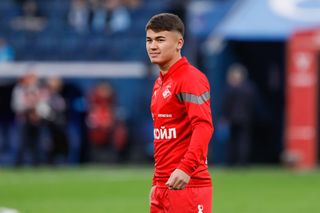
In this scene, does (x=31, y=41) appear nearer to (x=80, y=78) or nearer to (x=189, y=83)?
(x=80, y=78)

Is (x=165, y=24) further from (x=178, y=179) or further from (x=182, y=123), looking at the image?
(x=178, y=179)

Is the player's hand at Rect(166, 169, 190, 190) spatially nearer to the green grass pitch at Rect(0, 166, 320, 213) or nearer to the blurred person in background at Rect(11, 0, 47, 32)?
the green grass pitch at Rect(0, 166, 320, 213)

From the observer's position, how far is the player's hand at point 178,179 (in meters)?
6.92

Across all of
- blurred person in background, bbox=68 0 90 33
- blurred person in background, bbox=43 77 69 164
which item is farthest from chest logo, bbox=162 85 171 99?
blurred person in background, bbox=68 0 90 33

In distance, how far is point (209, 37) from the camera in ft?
77.0

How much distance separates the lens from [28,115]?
902 inches

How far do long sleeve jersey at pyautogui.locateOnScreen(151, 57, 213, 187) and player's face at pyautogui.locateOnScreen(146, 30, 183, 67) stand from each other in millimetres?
98

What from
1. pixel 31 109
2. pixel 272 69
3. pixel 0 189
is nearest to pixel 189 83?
pixel 0 189

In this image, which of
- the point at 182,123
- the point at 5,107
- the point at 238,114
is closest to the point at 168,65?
the point at 182,123

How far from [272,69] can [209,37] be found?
2.02 meters

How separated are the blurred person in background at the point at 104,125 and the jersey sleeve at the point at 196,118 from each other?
1647cm

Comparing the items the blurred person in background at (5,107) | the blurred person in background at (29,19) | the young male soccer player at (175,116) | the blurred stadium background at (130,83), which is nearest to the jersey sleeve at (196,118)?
the young male soccer player at (175,116)

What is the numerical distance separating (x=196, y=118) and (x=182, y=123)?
0.26 meters

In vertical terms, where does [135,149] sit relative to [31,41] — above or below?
below
